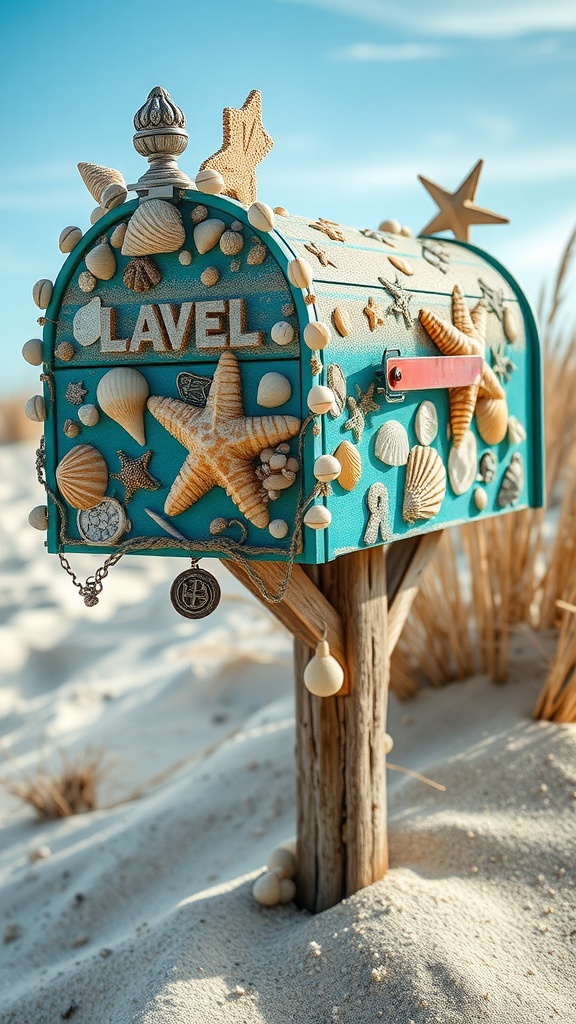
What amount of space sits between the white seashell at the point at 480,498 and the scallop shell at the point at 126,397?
87 centimetres

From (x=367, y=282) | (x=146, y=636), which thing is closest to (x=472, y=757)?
(x=367, y=282)

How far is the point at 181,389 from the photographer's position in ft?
6.35

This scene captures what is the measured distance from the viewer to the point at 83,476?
6.60 ft

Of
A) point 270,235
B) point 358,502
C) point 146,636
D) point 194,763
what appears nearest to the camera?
point 270,235

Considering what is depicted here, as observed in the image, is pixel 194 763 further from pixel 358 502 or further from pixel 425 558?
pixel 358 502

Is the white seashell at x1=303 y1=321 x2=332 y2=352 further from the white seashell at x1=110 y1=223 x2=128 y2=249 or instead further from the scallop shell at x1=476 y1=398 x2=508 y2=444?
the scallop shell at x1=476 y1=398 x2=508 y2=444

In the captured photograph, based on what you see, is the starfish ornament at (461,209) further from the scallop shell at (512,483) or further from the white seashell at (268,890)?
the white seashell at (268,890)

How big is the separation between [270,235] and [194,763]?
274 cm

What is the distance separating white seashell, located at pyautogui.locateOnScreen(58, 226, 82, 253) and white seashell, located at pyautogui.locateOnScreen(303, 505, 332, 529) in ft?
2.54

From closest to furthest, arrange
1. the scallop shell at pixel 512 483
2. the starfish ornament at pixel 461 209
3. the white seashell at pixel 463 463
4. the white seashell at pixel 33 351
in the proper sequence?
the white seashell at pixel 33 351 < the white seashell at pixel 463 463 < the scallop shell at pixel 512 483 < the starfish ornament at pixel 461 209

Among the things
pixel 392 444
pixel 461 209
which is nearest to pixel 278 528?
pixel 392 444

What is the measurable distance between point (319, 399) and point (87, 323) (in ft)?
1.90

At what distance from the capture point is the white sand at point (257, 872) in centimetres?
214

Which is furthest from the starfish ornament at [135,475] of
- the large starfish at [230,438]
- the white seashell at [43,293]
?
the white seashell at [43,293]
